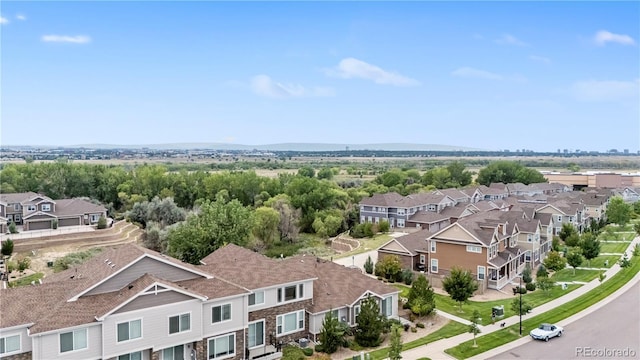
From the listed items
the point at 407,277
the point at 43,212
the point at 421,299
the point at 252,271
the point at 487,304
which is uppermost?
the point at 252,271

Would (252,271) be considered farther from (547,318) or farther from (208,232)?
(547,318)

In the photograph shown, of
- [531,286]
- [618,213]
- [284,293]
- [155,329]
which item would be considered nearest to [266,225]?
[531,286]

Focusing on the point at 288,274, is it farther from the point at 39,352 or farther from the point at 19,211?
the point at 19,211

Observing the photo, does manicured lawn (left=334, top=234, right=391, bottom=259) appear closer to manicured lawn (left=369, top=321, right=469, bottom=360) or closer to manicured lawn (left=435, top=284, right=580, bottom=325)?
manicured lawn (left=435, top=284, right=580, bottom=325)

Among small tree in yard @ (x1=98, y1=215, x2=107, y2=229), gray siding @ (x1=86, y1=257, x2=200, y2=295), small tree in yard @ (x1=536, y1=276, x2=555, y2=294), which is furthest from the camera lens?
small tree in yard @ (x1=98, y1=215, x2=107, y2=229)

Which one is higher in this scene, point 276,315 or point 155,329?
point 155,329

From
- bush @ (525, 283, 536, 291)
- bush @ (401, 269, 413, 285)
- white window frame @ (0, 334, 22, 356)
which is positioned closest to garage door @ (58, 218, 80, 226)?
bush @ (401, 269, 413, 285)
